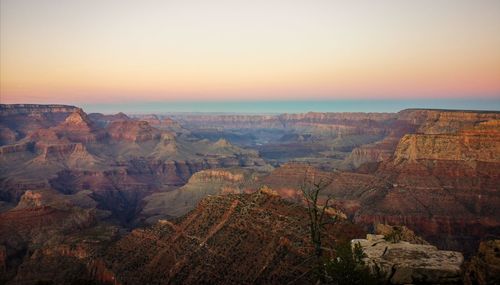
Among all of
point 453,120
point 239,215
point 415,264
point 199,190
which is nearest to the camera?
point 415,264

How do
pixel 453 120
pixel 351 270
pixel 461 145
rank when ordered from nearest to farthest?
1. pixel 351 270
2. pixel 461 145
3. pixel 453 120

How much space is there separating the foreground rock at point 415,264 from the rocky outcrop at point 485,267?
0.89 m

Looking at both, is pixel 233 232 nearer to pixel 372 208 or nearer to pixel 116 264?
pixel 116 264

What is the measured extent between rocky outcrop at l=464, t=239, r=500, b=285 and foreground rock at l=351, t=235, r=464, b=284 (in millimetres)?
889

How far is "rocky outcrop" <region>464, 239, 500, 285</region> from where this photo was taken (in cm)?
2770

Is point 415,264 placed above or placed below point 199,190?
above

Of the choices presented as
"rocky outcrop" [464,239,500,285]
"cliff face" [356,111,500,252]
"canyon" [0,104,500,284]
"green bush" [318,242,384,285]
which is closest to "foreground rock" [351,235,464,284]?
"green bush" [318,242,384,285]

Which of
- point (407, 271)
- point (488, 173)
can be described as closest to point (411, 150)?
point (488, 173)

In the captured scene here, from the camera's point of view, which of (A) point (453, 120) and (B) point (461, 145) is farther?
(A) point (453, 120)

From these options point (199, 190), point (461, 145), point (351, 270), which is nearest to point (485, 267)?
point (351, 270)

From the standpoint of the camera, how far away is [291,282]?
49250mm

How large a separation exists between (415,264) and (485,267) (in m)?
3.94

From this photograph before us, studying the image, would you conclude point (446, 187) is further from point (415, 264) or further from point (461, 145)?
point (415, 264)

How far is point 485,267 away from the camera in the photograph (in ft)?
93.0
